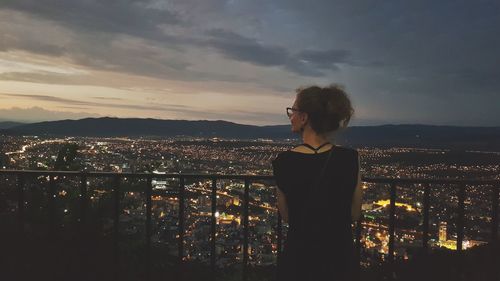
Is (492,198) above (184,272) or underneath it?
above

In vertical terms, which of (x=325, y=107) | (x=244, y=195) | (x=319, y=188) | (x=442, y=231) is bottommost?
(x=442, y=231)

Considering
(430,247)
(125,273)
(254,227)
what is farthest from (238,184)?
(430,247)

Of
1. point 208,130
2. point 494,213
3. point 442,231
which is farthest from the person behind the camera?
point 208,130

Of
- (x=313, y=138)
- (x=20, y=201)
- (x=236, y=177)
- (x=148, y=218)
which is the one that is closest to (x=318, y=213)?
(x=313, y=138)

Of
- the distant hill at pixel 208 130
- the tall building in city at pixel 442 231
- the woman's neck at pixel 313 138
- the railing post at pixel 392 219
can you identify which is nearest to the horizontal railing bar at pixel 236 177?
the railing post at pixel 392 219

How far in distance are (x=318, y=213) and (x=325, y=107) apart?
53 cm

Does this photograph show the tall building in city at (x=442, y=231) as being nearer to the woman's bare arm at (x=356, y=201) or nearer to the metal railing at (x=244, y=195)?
the metal railing at (x=244, y=195)

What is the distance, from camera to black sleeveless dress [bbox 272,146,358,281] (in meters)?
2.13

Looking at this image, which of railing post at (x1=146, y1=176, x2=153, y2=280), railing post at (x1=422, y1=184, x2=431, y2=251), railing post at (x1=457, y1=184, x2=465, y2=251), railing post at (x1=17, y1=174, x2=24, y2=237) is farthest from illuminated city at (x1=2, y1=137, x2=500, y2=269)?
railing post at (x1=17, y1=174, x2=24, y2=237)

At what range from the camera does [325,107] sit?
6.88 ft

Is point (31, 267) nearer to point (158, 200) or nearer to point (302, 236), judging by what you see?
point (158, 200)

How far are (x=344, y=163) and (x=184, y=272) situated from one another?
273 centimetres

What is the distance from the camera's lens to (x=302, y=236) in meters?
2.26

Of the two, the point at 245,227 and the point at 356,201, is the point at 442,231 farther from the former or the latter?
the point at 356,201
